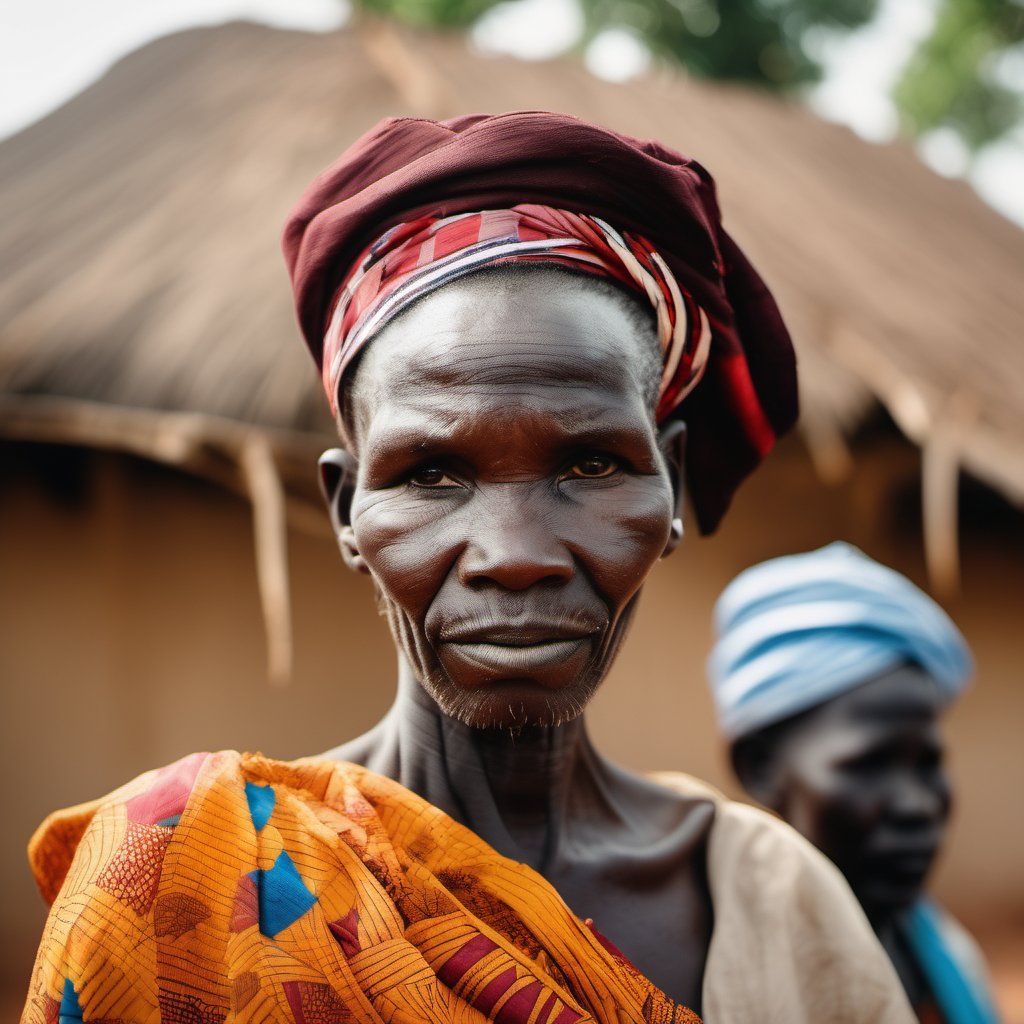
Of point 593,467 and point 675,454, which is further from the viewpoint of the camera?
point 675,454

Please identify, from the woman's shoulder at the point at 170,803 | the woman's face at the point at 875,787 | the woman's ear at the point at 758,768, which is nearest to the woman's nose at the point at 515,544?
the woman's shoulder at the point at 170,803

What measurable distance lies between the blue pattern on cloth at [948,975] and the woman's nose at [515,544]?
7.26 feet

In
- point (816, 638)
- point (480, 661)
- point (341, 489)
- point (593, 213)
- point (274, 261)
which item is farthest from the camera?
point (274, 261)

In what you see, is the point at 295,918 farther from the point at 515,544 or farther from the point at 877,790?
the point at 877,790

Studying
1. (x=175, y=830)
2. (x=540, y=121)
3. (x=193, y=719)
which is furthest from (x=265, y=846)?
(x=193, y=719)

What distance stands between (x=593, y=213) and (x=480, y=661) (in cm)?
66

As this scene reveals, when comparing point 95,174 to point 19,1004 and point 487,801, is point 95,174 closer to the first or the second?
point 19,1004

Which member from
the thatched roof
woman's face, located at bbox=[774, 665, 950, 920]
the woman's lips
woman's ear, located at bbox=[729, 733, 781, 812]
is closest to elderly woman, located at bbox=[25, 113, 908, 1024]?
the woman's lips

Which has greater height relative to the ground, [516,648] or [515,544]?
[515,544]

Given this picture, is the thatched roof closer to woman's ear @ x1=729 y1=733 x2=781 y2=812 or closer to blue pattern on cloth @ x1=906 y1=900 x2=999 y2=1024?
woman's ear @ x1=729 y1=733 x2=781 y2=812

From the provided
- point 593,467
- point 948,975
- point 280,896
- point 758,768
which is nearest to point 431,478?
point 593,467

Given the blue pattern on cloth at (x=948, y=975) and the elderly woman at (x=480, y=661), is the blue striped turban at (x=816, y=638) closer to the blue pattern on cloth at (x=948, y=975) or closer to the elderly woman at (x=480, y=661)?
the blue pattern on cloth at (x=948, y=975)

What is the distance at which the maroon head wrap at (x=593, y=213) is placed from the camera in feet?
5.30

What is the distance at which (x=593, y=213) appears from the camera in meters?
1.65
